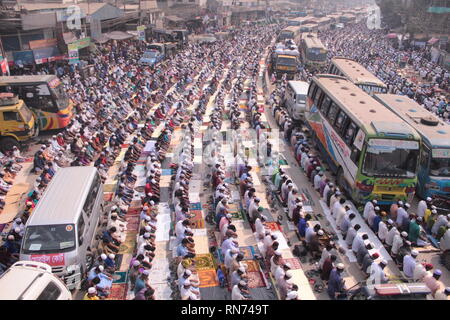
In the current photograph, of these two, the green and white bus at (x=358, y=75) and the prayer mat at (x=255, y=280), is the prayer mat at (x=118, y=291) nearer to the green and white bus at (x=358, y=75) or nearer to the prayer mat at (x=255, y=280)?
the prayer mat at (x=255, y=280)

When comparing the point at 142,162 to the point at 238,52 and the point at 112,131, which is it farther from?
the point at 238,52

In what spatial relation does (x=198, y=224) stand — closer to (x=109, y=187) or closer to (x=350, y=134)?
(x=109, y=187)

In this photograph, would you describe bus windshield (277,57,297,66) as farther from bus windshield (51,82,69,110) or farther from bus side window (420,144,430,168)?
bus side window (420,144,430,168)

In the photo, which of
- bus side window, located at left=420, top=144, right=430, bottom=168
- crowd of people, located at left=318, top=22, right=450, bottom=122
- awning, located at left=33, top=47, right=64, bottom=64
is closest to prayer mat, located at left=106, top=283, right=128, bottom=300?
bus side window, located at left=420, top=144, right=430, bottom=168

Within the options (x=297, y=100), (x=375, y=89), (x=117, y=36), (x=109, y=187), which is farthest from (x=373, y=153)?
(x=117, y=36)

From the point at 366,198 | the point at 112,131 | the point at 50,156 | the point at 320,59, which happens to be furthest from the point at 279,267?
the point at 320,59

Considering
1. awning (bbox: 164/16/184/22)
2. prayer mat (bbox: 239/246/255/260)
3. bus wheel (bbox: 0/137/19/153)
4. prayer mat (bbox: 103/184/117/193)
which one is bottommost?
prayer mat (bbox: 239/246/255/260)
